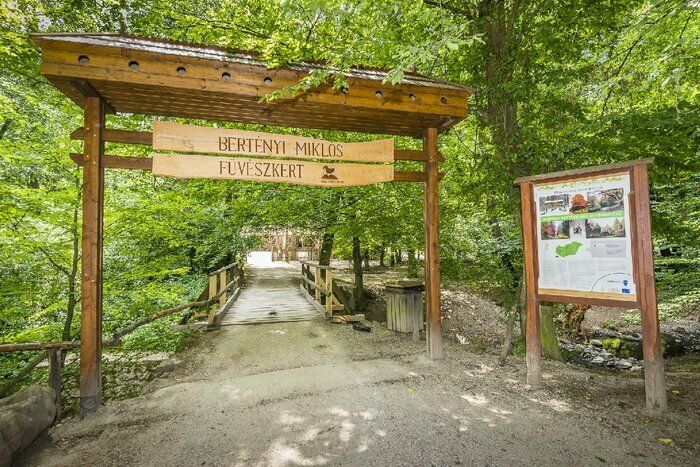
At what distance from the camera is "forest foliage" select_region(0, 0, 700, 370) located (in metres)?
3.79

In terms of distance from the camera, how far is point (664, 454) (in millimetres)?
2385

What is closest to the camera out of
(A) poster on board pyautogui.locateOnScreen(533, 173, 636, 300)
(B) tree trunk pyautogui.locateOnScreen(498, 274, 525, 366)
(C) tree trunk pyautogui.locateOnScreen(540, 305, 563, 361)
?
(A) poster on board pyautogui.locateOnScreen(533, 173, 636, 300)

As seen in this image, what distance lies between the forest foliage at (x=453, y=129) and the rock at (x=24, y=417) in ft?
5.09

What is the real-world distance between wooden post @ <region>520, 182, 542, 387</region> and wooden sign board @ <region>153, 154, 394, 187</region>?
72.5 inches

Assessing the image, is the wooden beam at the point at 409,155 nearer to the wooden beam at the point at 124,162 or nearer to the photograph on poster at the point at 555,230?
the photograph on poster at the point at 555,230

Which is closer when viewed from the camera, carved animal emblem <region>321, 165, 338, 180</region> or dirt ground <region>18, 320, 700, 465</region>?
dirt ground <region>18, 320, 700, 465</region>

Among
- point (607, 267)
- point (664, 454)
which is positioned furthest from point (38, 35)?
point (664, 454)

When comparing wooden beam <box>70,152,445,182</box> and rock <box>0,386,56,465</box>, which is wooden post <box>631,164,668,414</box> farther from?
rock <box>0,386,56,465</box>

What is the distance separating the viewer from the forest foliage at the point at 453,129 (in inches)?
149

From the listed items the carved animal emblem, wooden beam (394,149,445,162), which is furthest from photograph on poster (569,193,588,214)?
the carved animal emblem

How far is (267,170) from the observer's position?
156 inches

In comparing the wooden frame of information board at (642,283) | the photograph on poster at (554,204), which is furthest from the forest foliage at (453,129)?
the photograph on poster at (554,204)

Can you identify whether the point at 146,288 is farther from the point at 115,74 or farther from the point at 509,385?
the point at 509,385

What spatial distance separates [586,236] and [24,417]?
5714mm
